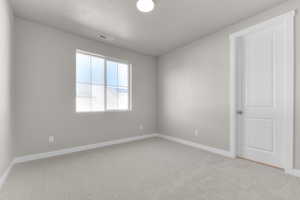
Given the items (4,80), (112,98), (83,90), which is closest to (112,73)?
(112,98)

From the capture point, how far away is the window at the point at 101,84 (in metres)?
3.24

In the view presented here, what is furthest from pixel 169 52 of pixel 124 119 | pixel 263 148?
pixel 263 148

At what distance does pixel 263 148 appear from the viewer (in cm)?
246

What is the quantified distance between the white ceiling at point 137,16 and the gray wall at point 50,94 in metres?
0.29

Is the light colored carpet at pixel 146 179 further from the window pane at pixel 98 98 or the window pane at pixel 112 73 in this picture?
the window pane at pixel 112 73

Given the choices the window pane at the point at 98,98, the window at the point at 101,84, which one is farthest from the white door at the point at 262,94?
the window pane at the point at 98,98

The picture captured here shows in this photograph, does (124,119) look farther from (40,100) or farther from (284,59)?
(284,59)

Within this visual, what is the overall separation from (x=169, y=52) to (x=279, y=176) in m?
3.56

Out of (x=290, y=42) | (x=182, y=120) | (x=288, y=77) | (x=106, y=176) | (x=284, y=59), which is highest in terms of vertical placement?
(x=290, y=42)

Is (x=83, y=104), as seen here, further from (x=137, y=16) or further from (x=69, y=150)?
→ (x=137, y=16)

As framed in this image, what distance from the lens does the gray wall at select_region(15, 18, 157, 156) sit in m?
2.54

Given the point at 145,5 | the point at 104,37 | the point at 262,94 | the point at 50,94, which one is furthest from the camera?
the point at 104,37

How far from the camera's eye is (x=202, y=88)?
10.9ft

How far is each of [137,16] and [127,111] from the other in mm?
2391
